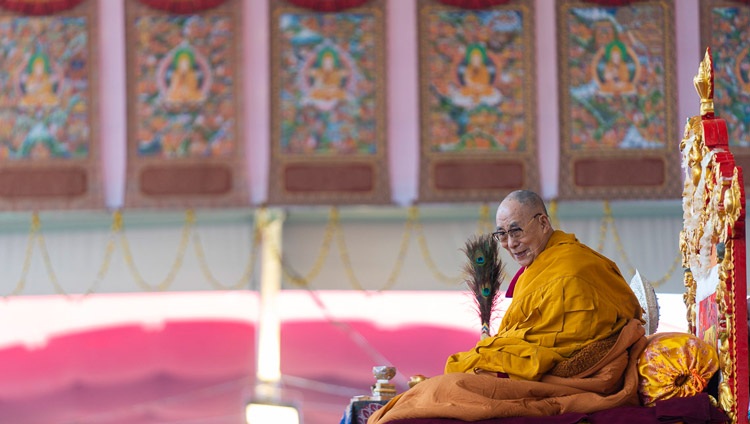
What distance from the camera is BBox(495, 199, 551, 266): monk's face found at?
4172 millimetres

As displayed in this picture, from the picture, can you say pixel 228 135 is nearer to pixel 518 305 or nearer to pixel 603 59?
pixel 603 59

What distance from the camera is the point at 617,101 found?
9859 millimetres

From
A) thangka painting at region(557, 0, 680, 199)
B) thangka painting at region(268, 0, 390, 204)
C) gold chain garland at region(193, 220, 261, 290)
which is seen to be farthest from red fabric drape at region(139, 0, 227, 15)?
thangka painting at region(557, 0, 680, 199)

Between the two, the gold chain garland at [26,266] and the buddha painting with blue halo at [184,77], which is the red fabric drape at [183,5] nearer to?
the buddha painting with blue halo at [184,77]

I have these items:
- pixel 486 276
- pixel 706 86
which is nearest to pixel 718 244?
pixel 706 86

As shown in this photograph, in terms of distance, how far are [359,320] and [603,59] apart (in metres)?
3.04

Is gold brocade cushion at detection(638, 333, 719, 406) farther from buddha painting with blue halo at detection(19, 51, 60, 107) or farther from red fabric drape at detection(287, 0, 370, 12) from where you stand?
buddha painting with blue halo at detection(19, 51, 60, 107)

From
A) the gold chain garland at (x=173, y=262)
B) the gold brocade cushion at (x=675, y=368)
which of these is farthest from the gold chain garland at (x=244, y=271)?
the gold brocade cushion at (x=675, y=368)

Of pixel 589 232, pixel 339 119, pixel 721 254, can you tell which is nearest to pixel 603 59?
pixel 589 232

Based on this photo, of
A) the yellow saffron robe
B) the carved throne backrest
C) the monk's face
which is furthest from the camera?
the monk's face

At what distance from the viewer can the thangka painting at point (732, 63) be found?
982cm

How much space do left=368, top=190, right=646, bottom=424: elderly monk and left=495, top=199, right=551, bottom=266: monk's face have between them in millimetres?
183

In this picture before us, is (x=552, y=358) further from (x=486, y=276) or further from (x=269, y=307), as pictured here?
(x=269, y=307)

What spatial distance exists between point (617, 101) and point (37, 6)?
5024 mm
